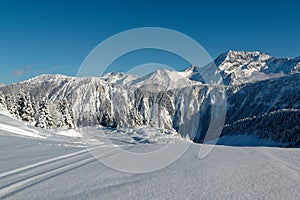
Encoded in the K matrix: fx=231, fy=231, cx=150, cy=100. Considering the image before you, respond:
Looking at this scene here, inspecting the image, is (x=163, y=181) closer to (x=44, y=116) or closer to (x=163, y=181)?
(x=163, y=181)

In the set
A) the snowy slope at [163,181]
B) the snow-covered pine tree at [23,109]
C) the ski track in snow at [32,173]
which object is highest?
the snow-covered pine tree at [23,109]

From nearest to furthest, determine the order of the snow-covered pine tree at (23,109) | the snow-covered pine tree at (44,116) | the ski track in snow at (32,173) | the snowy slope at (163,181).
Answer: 1. the snowy slope at (163,181)
2. the ski track in snow at (32,173)
3. the snow-covered pine tree at (44,116)
4. the snow-covered pine tree at (23,109)

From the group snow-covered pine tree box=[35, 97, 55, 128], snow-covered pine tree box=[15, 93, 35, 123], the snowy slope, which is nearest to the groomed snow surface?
the snowy slope

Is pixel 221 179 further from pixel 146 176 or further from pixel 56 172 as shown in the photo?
pixel 56 172

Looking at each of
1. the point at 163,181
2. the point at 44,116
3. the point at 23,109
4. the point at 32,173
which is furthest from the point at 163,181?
the point at 23,109

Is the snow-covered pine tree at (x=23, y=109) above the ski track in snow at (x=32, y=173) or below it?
above

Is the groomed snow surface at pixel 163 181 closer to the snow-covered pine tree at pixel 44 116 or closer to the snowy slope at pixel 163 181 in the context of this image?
the snowy slope at pixel 163 181

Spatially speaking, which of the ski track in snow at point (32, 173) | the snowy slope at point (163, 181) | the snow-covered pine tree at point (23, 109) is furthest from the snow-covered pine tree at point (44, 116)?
the snowy slope at point (163, 181)

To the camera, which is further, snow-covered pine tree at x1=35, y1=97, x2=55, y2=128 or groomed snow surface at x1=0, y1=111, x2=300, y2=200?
snow-covered pine tree at x1=35, y1=97, x2=55, y2=128

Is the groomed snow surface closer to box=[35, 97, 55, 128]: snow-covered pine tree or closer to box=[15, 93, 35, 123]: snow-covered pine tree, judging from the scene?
box=[35, 97, 55, 128]: snow-covered pine tree

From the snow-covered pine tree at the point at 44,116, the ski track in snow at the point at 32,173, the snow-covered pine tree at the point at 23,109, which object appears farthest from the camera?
the snow-covered pine tree at the point at 23,109

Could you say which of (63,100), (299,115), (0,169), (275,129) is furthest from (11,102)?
(299,115)

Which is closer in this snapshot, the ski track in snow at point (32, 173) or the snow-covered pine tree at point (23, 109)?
the ski track in snow at point (32, 173)

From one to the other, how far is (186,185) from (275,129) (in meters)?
52.8
